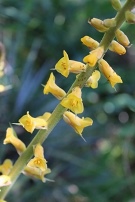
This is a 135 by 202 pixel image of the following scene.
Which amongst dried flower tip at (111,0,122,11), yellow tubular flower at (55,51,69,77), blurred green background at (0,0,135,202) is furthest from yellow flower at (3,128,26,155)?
blurred green background at (0,0,135,202)

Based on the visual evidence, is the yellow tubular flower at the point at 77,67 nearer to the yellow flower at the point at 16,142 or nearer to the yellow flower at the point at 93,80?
the yellow flower at the point at 93,80

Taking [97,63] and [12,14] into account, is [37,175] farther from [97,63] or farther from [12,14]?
[12,14]

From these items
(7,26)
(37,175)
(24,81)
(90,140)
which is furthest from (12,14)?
(37,175)

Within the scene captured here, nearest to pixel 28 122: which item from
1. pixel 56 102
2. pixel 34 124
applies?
pixel 34 124

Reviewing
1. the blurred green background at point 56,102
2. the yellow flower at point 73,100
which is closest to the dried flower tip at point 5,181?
the yellow flower at point 73,100

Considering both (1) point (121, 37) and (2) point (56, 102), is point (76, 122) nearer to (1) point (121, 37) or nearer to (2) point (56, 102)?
(1) point (121, 37)

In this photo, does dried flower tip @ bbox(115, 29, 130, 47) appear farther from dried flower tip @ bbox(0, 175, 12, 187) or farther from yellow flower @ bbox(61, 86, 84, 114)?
dried flower tip @ bbox(0, 175, 12, 187)

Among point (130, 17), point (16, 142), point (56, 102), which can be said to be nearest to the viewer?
point (130, 17)
